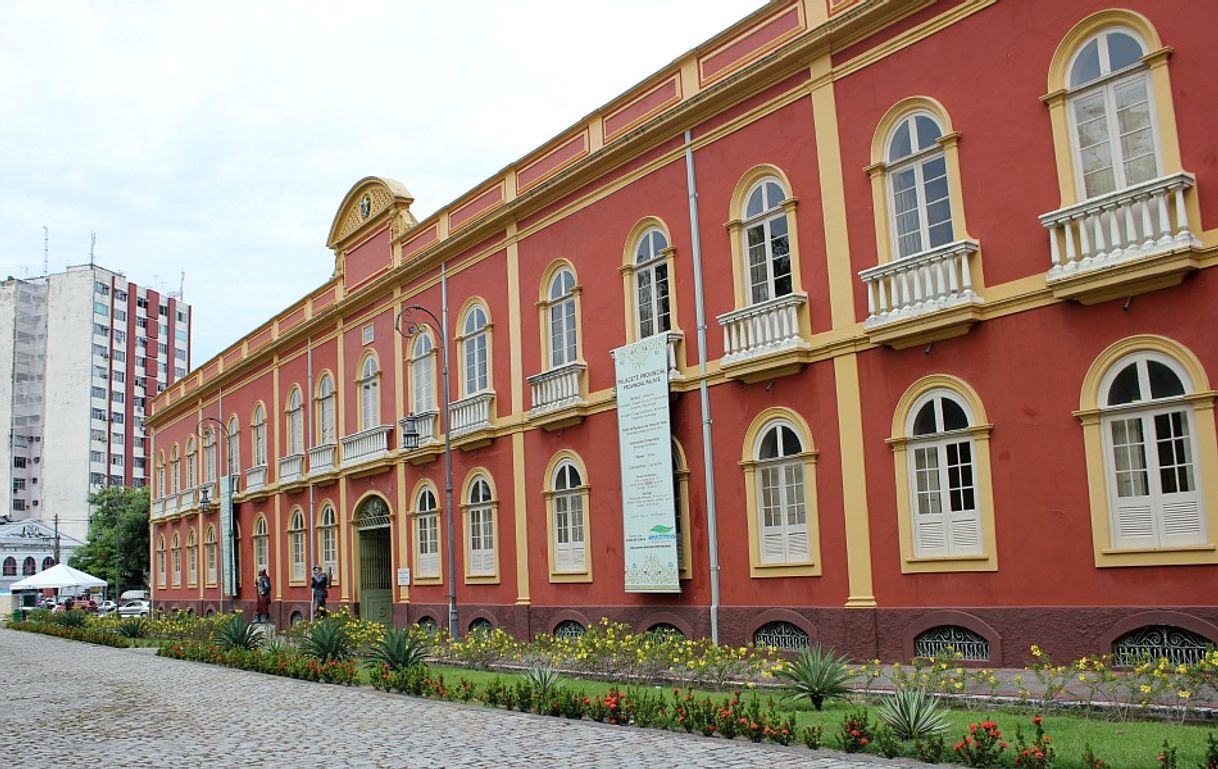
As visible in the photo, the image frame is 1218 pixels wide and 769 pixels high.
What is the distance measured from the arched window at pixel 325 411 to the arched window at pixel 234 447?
756 centimetres

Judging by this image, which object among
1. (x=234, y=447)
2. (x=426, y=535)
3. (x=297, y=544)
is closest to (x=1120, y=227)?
(x=426, y=535)

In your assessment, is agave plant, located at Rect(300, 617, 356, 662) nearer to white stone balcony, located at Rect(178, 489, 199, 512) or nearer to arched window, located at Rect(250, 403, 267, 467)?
arched window, located at Rect(250, 403, 267, 467)

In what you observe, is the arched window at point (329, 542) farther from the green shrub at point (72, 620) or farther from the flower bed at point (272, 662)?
the green shrub at point (72, 620)

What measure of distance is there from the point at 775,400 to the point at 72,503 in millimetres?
86044

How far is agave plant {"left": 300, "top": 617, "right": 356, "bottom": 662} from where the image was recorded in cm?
1819

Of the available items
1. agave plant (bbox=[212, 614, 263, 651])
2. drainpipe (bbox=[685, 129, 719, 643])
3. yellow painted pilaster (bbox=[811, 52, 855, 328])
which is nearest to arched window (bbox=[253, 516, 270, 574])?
agave plant (bbox=[212, 614, 263, 651])

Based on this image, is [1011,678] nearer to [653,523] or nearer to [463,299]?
[653,523]

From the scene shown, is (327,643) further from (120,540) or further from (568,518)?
(120,540)

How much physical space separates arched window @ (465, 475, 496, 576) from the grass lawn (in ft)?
40.2

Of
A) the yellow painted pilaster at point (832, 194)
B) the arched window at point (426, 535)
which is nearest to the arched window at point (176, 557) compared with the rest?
the arched window at point (426, 535)

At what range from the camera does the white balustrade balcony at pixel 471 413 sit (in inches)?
912

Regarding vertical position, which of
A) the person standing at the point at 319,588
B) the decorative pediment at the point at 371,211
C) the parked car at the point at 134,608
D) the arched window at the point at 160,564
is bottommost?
the parked car at the point at 134,608

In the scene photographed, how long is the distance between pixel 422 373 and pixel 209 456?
59.7 ft

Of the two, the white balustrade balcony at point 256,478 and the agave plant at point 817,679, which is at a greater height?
the white balustrade balcony at point 256,478
